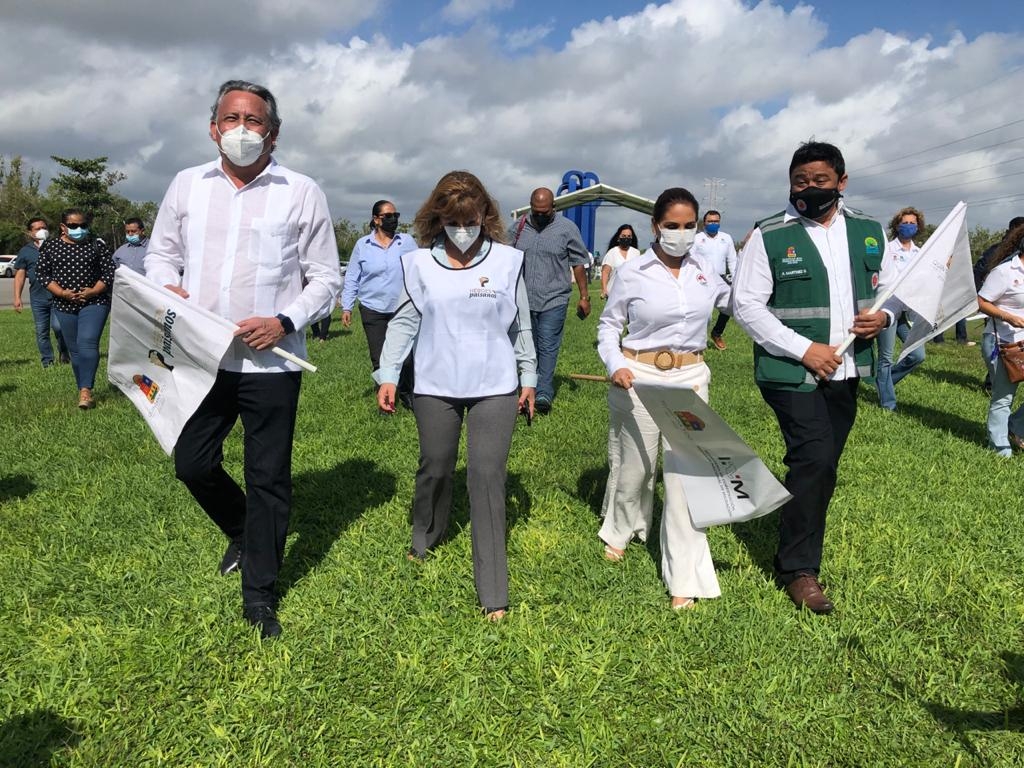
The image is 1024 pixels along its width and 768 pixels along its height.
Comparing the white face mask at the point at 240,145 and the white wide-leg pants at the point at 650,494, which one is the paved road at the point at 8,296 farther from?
the white wide-leg pants at the point at 650,494

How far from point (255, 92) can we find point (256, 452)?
1.61 m

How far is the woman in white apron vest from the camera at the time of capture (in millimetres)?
3396

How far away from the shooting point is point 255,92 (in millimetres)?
3064

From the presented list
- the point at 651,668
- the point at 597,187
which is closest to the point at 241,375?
the point at 651,668

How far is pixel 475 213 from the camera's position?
337 centimetres

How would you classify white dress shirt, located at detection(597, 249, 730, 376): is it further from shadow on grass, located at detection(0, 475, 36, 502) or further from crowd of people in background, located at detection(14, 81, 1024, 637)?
shadow on grass, located at detection(0, 475, 36, 502)

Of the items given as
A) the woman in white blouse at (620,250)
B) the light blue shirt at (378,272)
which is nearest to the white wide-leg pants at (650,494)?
the light blue shirt at (378,272)

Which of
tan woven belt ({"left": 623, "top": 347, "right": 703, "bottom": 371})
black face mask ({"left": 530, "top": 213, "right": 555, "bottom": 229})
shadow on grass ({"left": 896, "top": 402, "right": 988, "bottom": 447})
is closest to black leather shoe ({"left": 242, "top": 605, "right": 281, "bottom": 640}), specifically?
tan woven belt ({"left": 623, "top": 347, "right": 703, "bottom": 371})

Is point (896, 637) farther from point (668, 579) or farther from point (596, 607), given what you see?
point (596, 607)

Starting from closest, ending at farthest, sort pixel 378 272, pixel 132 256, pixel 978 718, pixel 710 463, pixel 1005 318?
pixel 978 718 → pixel 710 463 → pixel 1005 318 → pixel 378 272 → pixel 132 256

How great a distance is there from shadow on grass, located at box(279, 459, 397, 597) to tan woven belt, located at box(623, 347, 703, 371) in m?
2.17

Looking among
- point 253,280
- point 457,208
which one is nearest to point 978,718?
point 457,208

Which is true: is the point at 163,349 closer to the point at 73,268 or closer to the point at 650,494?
the point at 650,494

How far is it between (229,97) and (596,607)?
9.61 feet
